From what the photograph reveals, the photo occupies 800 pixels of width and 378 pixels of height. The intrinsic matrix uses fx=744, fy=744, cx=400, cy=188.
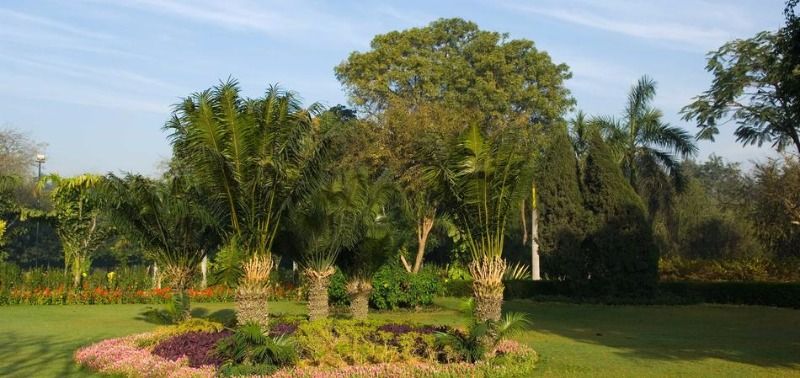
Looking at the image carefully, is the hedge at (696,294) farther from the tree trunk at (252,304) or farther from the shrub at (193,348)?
the shrub at (193,348)

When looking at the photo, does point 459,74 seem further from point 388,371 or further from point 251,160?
point 388,371

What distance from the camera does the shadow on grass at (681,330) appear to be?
40.4ft

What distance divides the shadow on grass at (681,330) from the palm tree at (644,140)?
27.1 ft

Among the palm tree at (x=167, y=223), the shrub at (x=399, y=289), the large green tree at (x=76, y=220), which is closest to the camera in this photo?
the palm tree at (x=167, y=223)

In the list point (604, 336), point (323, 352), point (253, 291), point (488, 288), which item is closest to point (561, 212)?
point (604, 336)

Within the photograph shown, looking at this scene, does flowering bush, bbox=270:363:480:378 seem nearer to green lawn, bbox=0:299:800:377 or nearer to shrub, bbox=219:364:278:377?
shrub, bbox=219:364:278:377

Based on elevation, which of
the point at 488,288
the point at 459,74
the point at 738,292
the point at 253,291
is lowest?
the point at 738,292

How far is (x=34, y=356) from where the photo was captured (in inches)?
494

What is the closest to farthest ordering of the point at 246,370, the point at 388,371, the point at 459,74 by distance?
the point at 246,370, the point at 388,371, the point at 459,74

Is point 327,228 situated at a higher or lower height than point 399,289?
higher

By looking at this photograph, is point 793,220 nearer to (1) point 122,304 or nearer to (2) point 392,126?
(2) point 392,126

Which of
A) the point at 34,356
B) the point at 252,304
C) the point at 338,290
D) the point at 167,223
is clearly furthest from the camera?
the point at 338,290

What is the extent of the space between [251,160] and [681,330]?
10.5m

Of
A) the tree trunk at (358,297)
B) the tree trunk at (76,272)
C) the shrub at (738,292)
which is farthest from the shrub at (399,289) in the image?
the tree trunk at (76,272)
